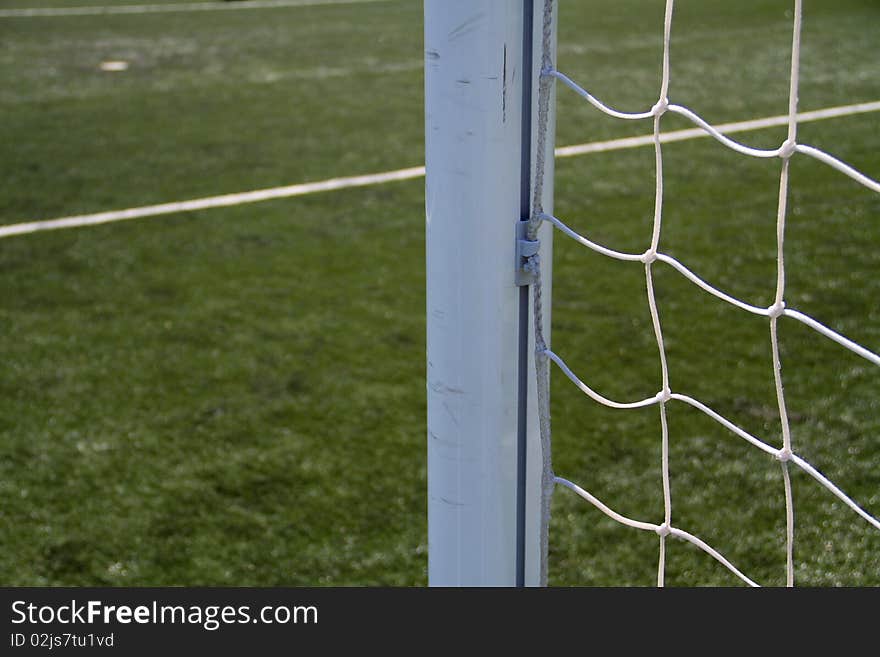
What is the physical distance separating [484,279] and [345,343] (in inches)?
84.1

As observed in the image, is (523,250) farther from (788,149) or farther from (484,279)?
(788,149)

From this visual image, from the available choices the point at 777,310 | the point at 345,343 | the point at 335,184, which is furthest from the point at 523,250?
the point at 335,184

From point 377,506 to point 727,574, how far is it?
794 mm

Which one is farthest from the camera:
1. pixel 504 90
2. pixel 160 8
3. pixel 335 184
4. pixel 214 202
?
pixel 160 8

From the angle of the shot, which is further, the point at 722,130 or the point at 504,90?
the point at 722,130

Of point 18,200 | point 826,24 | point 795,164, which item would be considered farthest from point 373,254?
point 826,24

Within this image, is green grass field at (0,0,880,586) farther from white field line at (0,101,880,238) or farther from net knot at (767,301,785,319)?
net knot at (767,301,785,319)

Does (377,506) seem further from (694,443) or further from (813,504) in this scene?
(813,504)

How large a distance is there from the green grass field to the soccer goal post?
96 cm

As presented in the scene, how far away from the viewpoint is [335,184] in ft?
16.3

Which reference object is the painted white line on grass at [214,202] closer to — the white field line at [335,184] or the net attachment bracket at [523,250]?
the white field line at [335,184]

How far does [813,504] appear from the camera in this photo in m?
2.59

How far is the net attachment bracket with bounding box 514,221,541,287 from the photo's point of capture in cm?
137

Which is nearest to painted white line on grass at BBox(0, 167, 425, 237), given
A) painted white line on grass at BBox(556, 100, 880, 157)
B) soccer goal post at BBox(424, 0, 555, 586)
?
painted white line on grass at BBox(556, 100, 880, 157)
